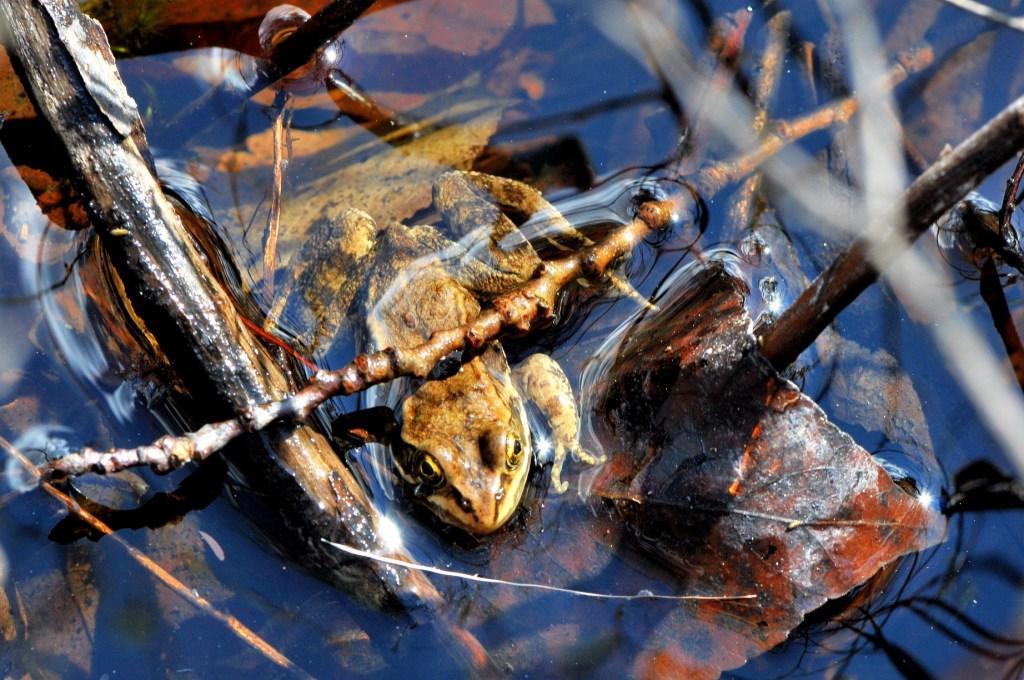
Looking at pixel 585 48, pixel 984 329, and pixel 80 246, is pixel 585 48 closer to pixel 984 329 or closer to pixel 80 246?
pixel 984 329

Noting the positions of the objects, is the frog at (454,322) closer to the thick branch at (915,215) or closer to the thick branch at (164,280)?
the thick branch at (164,280)

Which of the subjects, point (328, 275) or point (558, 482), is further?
point (328, 275)

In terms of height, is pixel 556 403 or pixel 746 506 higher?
pixel 746 506

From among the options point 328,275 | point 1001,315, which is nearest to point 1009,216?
point 1001,315

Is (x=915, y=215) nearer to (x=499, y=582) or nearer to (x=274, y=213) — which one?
(x=499, y=582)

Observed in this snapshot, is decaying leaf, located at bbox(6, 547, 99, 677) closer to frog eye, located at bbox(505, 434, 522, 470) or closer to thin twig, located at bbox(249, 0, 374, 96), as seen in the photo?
frog eye, located at bbox(505, 434, 522, 470)

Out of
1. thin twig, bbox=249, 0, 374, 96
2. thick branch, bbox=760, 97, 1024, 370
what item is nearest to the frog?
thin twig, bbox=249, 0, 374, 96

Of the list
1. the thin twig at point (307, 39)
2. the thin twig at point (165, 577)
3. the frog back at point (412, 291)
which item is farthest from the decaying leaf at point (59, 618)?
the thin twig at point (307, 39)
